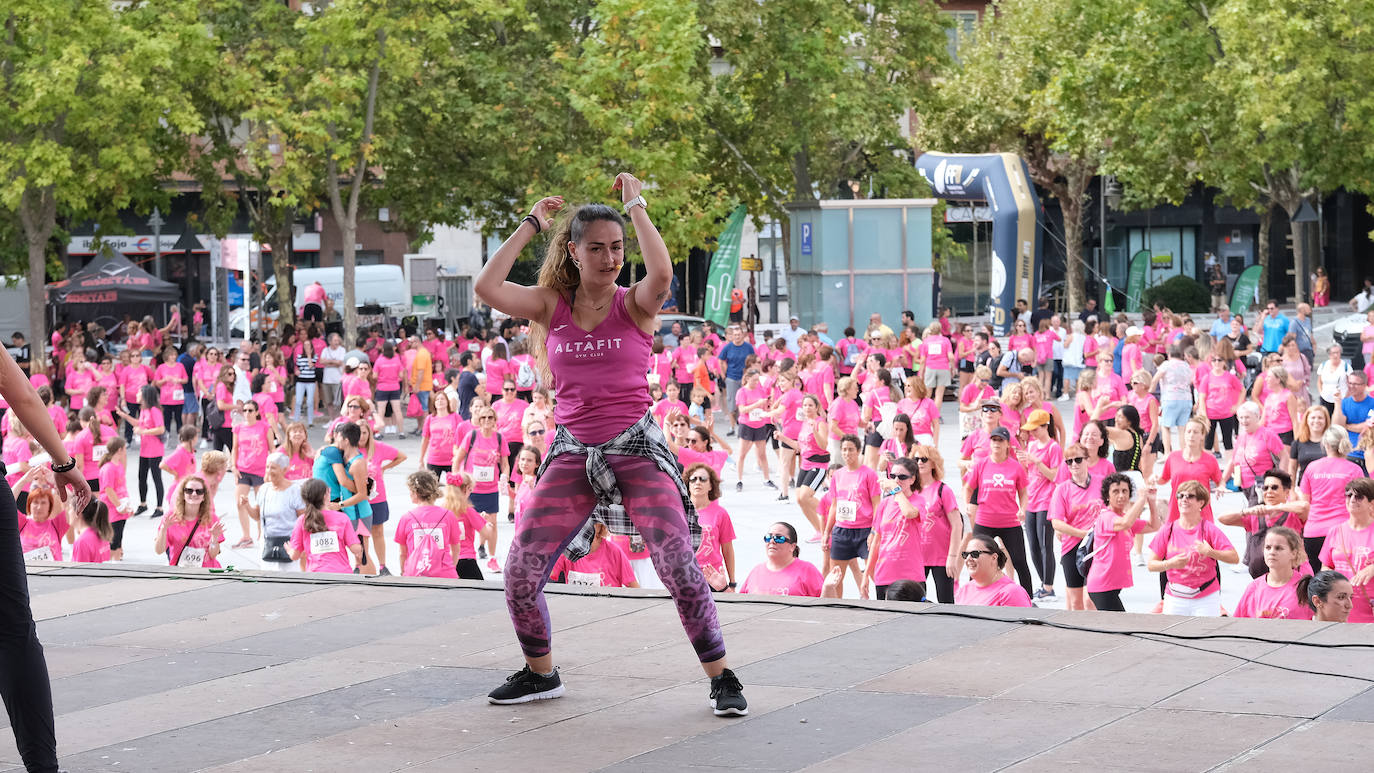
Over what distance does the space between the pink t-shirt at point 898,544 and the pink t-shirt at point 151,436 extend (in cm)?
942

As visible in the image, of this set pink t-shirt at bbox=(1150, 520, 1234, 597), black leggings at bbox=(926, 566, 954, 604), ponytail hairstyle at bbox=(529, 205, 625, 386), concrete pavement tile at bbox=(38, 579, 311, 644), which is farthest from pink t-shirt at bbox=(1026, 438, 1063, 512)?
ponytail hairstyle at bbox=(529, 205, 625, 386)

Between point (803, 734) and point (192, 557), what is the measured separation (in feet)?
22.2

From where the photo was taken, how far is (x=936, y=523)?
10703 mm

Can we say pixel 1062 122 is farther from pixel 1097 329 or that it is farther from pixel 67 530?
pixel 67 530

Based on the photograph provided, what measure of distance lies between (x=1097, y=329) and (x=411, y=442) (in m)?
9.97

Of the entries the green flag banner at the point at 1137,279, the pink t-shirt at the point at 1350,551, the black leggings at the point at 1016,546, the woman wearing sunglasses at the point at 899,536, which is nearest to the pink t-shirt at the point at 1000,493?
the black leggings at the point at 1016,546

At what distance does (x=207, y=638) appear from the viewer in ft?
22.4

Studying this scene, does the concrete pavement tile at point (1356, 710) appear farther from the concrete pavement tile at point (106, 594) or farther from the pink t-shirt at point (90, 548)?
the pink t-shirt at point (90, 548)

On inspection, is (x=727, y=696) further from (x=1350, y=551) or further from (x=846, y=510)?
(x=846, y=510)

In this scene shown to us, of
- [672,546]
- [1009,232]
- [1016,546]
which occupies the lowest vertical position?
[1016,546]

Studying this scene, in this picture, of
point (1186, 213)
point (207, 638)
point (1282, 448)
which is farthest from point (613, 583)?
point (1186, 213)

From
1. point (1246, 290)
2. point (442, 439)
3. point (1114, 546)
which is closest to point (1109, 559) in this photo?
point (1114, 546)

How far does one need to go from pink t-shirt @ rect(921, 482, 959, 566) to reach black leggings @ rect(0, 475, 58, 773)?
686 cm

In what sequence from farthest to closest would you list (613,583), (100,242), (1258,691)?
(100,242), (613,583), (1258,691)
